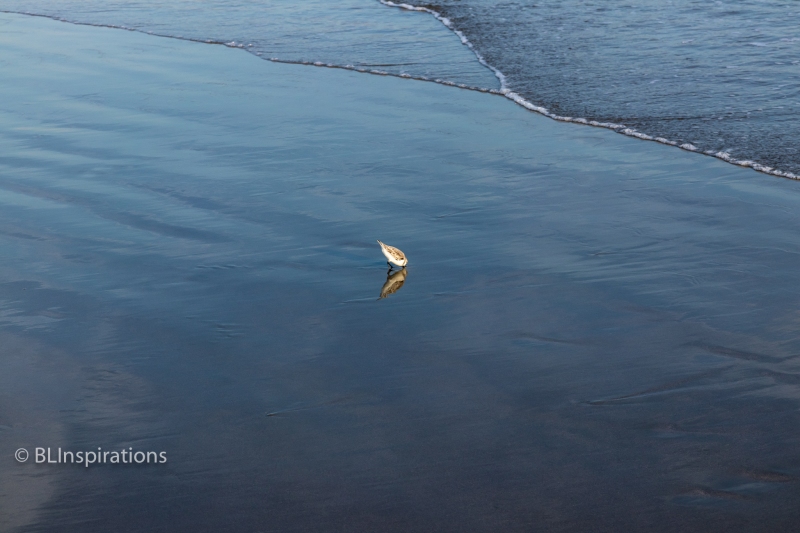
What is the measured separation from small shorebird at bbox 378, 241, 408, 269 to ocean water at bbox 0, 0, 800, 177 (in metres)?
3.55

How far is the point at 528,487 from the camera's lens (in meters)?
3.28

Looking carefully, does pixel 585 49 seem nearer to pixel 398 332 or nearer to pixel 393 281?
pixel 393 281

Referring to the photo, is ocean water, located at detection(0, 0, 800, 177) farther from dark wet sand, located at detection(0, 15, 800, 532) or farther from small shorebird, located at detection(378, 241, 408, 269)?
small shorebird, located at detection(378, 241, 408, 269)

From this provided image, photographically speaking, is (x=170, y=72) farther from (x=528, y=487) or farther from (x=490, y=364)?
(x=528, y=487)

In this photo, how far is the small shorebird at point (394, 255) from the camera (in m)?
4.92

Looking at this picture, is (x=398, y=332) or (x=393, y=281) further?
(x=393, y=281)

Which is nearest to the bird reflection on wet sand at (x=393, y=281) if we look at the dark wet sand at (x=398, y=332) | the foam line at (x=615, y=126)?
the dark wet sand at (x=398, y=332)

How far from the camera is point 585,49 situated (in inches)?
430

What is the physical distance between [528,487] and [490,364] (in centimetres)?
93

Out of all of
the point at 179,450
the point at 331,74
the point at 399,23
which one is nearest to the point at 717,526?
the point at 179,450

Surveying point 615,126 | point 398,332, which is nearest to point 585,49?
point 615,126

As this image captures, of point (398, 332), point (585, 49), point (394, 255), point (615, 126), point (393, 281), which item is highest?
point (585, 49)

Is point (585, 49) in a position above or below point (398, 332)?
above

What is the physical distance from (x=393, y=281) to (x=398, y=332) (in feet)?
2.06
